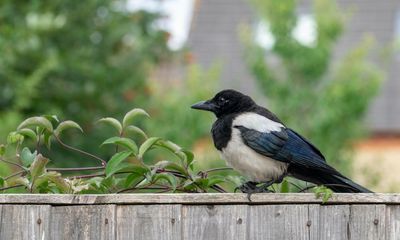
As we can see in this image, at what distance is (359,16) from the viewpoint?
23.6 metres

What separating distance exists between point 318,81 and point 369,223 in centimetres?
972

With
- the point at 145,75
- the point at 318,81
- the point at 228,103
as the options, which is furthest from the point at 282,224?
the point at 318,81

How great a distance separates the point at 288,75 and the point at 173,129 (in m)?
1.89

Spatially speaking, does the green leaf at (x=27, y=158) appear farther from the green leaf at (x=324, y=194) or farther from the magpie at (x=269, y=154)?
the green leaf at (x=324, y=194)

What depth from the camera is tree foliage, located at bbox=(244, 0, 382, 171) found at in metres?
12.6

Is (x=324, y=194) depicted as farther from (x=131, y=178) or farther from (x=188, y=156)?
(x=131, y=178)

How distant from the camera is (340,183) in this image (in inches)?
191

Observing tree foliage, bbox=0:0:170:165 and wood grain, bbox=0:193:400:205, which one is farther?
tree foliage, bbox=0:0:170:165

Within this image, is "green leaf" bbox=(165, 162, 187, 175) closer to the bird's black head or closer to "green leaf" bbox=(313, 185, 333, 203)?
"green leaf" bbox=(313, 185, 333, 203)

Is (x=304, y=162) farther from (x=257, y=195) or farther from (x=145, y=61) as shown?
(x=145, y=61)

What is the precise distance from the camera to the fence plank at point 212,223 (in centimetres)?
396

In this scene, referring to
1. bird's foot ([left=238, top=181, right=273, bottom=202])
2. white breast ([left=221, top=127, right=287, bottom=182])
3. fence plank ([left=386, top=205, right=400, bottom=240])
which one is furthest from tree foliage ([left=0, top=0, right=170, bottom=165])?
fence plank ([left=386, top=205, right=400, bottom=240])

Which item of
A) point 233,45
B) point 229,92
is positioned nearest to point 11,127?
point 229,92

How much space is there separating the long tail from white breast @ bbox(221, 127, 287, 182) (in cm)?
21
